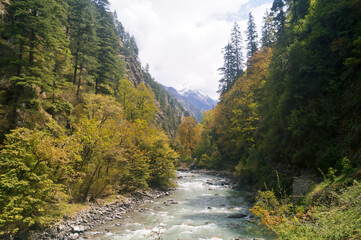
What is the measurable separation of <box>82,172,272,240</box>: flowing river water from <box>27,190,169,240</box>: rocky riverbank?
687 mm

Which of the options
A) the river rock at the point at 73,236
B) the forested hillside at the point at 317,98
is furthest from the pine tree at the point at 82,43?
the forested hillside at the point at 317,98

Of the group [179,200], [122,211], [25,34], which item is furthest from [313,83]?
[25,34]

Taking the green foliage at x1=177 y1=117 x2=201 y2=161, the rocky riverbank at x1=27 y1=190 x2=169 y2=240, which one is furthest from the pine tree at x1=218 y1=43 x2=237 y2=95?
the rocky riverbank at x1=27 y1=190 x2=169 y2=240

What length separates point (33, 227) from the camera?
10.6 meters

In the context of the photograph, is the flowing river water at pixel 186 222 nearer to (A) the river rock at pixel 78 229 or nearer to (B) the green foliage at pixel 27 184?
(A) the river rock at pixel 78 229

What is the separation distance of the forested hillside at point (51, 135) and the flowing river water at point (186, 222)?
3.77 metres

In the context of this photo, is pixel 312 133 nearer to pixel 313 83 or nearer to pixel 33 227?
pixel 313 83

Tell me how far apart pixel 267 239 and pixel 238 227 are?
2670 mm

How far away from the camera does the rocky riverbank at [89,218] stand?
1105 centimetres

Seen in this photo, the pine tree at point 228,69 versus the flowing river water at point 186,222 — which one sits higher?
the pine tree at point 228,69

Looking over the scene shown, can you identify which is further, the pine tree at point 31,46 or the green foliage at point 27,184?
the pine tree at point 31,46

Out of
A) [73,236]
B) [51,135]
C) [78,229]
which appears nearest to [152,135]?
[51,135]

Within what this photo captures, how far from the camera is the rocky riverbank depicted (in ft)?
36.3

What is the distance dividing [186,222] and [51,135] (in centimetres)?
1242
